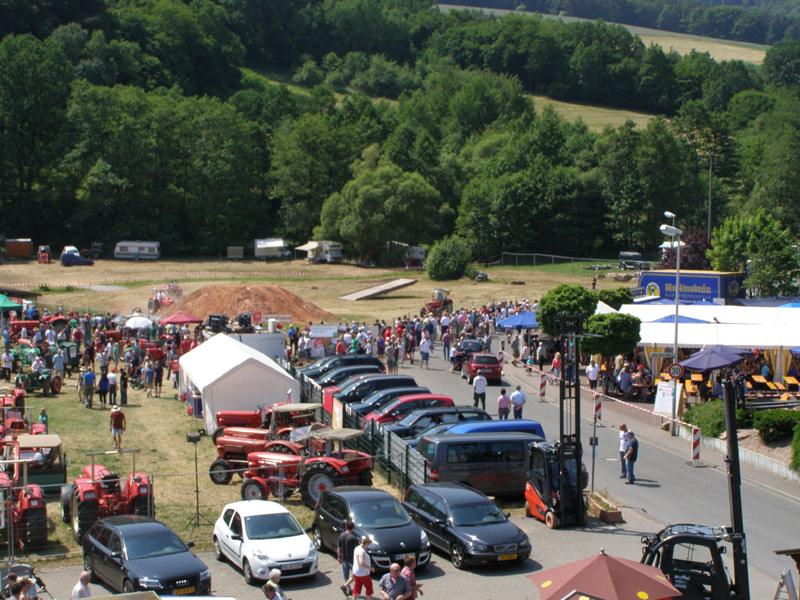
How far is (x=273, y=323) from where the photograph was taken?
3469 cm

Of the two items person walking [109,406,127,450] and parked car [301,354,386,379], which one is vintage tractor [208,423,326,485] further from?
parked car [301,354,386,379]

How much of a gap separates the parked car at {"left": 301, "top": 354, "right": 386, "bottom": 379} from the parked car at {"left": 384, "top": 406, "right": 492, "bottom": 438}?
825 centimetres

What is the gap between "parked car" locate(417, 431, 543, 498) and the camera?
17.8 meters

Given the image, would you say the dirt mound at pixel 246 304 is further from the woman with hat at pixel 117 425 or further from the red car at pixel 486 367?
the woman with hat at pixel 117 425

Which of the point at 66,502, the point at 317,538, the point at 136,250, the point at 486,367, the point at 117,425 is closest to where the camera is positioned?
the point at 317,538

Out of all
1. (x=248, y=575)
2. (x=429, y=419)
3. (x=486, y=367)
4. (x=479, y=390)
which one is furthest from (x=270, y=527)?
(x=486, y=367)

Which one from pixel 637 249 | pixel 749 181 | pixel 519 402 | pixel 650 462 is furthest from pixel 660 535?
pixel 749 181

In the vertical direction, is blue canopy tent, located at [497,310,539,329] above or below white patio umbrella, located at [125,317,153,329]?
above

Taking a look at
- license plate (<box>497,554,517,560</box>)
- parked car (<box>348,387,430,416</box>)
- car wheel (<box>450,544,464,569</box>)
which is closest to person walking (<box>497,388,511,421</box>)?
parked car (<box>348,387,430,416</box>)

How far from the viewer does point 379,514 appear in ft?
46.4

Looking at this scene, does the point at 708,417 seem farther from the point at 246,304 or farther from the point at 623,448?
the point at 246,304

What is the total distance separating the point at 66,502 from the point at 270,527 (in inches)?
188

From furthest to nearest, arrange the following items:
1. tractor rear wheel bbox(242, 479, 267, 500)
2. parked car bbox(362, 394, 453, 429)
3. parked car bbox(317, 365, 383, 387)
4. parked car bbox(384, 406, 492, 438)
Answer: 1. parked car bbox(317, 365, 383, 387)
2. parked car bbox(362, 394, 453, 429)
3. parked car bbox(384, 406, 492, 438)
4. tractor rear wheel bbox(242, 479, 267, 500)

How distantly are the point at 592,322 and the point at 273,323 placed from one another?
1267cm
